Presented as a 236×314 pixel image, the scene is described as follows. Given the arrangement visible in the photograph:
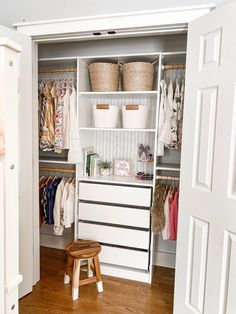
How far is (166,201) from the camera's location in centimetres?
221

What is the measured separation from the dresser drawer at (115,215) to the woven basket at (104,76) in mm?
1094

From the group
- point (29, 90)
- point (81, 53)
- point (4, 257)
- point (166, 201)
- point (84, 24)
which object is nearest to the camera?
point (4, 257)

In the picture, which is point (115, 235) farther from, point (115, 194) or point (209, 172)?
point (209, 172)

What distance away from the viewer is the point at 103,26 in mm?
1866

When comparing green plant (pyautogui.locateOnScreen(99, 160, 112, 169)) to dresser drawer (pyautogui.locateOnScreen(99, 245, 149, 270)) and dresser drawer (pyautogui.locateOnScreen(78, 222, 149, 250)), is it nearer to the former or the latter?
dresser drawer (pyautogui.locateOnScreen(78, 222, 149, 250))

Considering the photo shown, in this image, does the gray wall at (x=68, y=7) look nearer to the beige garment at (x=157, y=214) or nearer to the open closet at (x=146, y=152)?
the open closet at (x=146, y=152)

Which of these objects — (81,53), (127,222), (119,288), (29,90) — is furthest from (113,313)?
(81,53)

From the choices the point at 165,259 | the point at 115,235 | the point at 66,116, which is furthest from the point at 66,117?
the point at 165,259

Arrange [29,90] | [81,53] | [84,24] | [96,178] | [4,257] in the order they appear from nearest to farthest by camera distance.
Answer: [4,257], [84,24], [29,90], [96,178], [81,53]

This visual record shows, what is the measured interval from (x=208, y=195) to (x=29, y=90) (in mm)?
1566

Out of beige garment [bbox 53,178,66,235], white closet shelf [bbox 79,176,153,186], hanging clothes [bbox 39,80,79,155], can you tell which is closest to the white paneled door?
white closet shelf [bbox 79,176,153,186]

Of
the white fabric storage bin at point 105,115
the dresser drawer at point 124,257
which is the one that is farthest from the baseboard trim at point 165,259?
the white fabric storage bin at point 105,115

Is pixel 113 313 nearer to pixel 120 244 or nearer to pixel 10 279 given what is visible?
pixel 120 244

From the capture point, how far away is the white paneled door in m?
1.37
